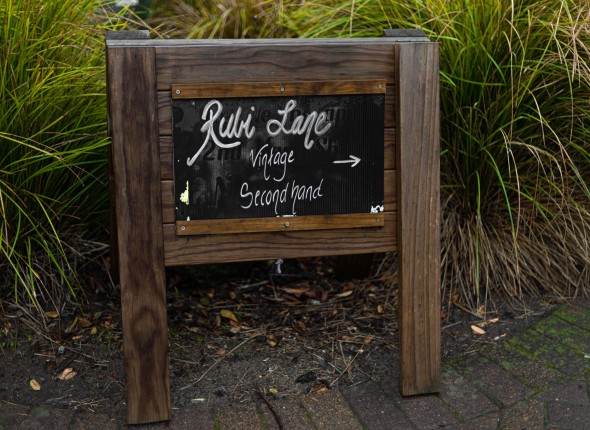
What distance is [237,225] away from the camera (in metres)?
2.89

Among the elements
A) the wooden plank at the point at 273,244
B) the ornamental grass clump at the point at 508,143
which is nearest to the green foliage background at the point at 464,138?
the ornamental grass clump at the point at 508,143

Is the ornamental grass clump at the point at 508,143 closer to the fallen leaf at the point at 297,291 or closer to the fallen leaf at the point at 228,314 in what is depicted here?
the fallen leaf at the point at 297,291

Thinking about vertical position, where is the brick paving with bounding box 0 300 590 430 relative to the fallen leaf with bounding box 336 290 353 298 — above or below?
below

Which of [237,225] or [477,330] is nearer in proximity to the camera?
[237,225]

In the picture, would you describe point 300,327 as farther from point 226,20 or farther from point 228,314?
point 226,20

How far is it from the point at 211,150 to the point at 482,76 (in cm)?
144

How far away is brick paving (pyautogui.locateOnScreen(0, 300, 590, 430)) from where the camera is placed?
2.90m

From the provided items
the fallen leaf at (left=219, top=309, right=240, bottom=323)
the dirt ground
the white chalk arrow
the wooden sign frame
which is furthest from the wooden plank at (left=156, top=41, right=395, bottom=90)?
the fallen leaf at (left=219, top=309, right=240, bottom=323)

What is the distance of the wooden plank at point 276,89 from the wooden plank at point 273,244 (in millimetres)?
443

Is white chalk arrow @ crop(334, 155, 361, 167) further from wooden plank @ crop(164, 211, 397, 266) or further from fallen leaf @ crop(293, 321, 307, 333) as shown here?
fallen leaf @ crop(293, 321, 307, 333)

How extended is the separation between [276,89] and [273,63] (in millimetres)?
88

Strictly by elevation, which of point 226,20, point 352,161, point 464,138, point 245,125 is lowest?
point 464,138

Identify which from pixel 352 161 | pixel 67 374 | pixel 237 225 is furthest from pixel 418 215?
pixel 67 374

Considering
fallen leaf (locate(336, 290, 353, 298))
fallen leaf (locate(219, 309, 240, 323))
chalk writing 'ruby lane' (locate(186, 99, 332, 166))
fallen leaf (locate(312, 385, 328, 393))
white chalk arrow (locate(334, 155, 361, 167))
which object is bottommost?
fallen leaf (locate(312, 385, 328, 393))
